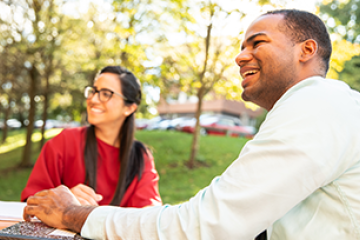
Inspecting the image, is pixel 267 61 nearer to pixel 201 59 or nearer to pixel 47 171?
pixel 47 171

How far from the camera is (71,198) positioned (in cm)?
152

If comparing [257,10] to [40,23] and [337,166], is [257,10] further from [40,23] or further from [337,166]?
[40,23]

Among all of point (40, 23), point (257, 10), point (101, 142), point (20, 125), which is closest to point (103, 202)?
point (101, 142)

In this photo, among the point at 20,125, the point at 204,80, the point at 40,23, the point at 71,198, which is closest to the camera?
the point at 71,198

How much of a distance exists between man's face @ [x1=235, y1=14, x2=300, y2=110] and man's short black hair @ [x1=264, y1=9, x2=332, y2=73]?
0.04 m

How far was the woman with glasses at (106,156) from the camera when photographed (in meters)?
2.43

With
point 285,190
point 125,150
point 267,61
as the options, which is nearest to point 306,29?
point 267,61

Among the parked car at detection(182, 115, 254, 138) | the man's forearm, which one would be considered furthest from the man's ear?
the parked car at detection(182, 115, 254, 138)

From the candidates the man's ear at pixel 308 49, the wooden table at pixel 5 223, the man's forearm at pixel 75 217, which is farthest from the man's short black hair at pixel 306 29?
the wooden table at pixel 5 223

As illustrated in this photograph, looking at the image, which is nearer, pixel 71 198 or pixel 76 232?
pixel 76 232

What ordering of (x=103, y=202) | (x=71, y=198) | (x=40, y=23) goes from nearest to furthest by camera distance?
(x=71, y=198) → (x=103, y=202) → (x=40, y=23)

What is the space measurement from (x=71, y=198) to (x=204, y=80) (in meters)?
8.32

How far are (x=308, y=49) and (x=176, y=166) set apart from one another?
8.80 m

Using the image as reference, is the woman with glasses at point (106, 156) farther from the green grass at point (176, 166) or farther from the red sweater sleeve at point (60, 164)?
the green grass at point (176, 166)
